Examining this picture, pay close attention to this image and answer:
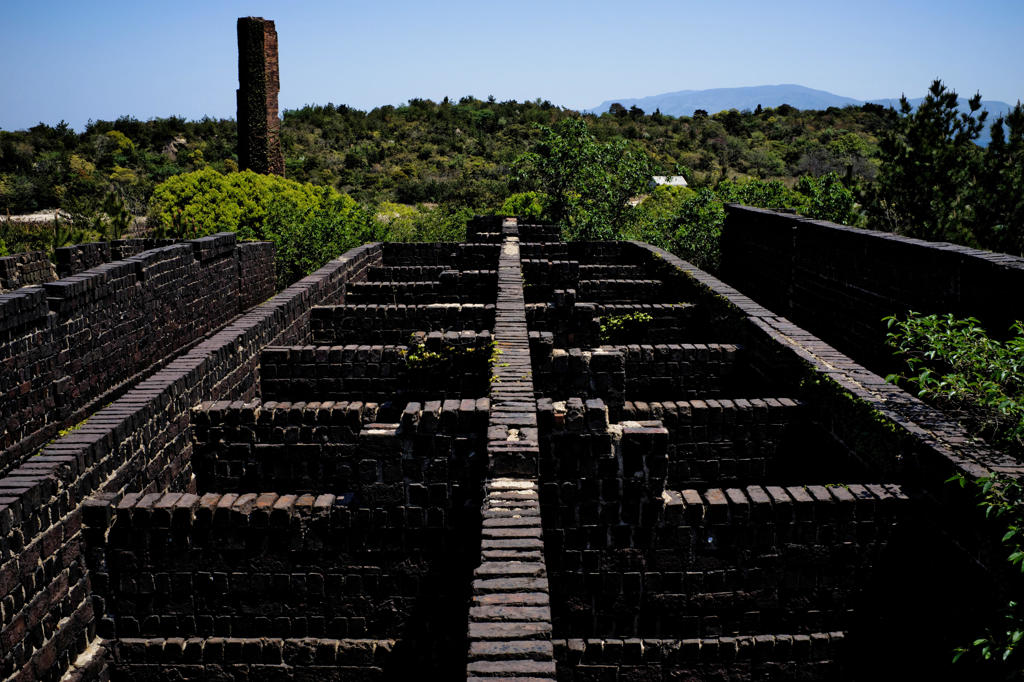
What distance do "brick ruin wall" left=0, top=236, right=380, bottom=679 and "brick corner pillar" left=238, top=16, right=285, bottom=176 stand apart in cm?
2151

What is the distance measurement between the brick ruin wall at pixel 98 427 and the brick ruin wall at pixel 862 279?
881 centimetres

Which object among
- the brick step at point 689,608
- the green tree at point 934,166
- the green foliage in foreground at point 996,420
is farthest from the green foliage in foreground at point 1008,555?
the green tree at point 934,166

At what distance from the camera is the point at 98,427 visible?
596 centimetres

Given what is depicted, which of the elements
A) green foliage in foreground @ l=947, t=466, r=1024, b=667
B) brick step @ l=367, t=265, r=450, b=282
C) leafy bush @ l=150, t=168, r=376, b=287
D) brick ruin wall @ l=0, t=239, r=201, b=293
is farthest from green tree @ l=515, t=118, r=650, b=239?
green foliage in foreground @ l=947, t=466, r=1024, b=667

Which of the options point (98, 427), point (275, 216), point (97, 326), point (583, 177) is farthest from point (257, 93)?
point (98, 427)

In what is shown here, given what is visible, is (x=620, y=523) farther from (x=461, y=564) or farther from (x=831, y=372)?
(x=831, y=372)

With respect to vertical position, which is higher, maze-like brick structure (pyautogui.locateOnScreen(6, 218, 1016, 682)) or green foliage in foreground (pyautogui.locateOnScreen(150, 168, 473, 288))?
green foliage in foreground (pyautogui.locateOnScreen(150, 168, 473, 288))

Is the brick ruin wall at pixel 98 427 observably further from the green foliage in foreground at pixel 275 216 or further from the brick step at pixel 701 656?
the green foliage in foreground at pixel 275 216

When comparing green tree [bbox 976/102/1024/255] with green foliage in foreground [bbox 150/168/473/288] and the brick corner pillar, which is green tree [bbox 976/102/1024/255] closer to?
green foliage in foreground [bbox 150/168/473/288]

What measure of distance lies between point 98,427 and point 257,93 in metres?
31.2

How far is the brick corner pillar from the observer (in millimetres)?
32938

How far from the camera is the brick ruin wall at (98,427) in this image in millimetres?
4770

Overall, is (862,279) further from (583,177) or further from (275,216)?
(275,216)

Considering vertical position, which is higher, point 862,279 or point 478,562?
point 862,279
